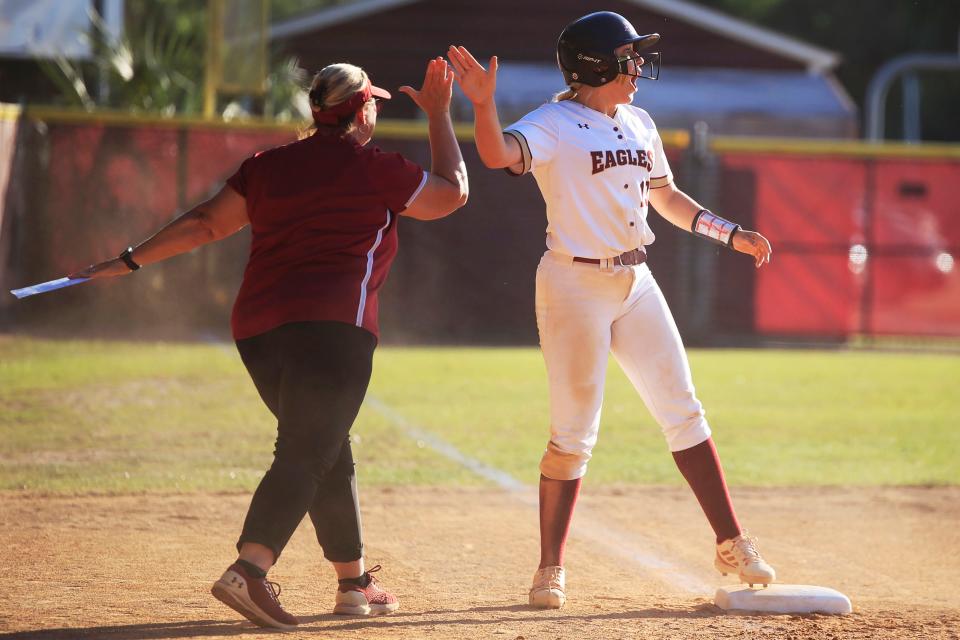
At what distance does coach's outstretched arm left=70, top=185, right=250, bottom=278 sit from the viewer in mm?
4781

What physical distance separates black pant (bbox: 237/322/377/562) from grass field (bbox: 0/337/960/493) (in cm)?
321

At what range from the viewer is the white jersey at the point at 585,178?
16.9ft

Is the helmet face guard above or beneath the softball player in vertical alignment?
above

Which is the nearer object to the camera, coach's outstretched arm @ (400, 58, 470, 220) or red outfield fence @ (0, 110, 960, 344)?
coach's outstretched arm @ (400, 58, 470, 220)

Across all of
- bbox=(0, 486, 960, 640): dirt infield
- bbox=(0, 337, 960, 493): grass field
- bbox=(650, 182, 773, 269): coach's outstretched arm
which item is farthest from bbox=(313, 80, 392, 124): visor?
bbox=(0, 337, 960, 493): grass field

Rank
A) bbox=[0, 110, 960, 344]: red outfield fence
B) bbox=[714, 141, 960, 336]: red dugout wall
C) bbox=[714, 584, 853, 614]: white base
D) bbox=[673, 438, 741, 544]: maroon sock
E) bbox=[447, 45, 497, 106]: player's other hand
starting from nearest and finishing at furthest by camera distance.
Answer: bbox=[447, 45, 497, 106]: player's other hand < bbox=[714, 584, 853, 614]: white base < bbox=[673, 438, 741, 544]: maroon sock < bbox=[0, 110, 960, 344]: red outfield fence < bbox=[714, 141, 960, 336]: red dugout wall

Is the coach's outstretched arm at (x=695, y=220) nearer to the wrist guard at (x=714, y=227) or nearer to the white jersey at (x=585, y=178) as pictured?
the wrist guard at (x=714, y=227)

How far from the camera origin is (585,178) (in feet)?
16.9

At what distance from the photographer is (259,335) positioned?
4.71 meters

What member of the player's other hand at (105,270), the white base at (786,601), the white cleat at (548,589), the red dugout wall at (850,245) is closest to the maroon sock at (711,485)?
the white base at (786,601)

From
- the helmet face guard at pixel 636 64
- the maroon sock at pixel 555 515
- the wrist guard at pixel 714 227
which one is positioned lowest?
the maroon sock at pixel 555 515

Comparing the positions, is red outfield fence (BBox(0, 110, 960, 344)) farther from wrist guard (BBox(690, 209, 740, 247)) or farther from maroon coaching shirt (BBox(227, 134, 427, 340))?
maroon coaching shirt (BBox(227, 134, 427, 340))

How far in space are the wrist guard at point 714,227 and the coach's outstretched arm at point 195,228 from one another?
1881mm

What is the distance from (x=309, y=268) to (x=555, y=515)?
140cm
